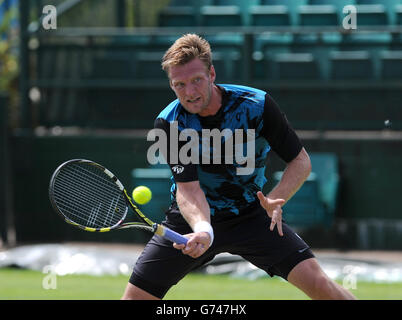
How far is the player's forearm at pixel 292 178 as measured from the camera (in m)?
4.44

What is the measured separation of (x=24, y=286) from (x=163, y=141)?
339 centimetres

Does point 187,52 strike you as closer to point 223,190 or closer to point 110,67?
point 223,190

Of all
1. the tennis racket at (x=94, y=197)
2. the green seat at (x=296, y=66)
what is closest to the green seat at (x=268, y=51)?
the green seat at (x=296, y=66)

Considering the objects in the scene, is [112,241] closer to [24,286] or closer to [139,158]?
[139,158]

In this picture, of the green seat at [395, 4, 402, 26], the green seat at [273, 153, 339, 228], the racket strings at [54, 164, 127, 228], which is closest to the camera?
the racket strings at [54, 164, 127, 228]

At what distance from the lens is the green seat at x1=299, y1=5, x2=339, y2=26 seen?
952cm

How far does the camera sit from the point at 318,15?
959 cm

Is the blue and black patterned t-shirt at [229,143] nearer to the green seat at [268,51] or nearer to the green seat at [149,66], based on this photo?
the green seat at [268,51]

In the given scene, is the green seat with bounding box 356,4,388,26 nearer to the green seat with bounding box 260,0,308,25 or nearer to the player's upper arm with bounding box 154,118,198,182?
the green seat with bounding box 260,0,308,25

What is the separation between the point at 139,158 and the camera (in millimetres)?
9125

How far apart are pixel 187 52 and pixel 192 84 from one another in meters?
0.16

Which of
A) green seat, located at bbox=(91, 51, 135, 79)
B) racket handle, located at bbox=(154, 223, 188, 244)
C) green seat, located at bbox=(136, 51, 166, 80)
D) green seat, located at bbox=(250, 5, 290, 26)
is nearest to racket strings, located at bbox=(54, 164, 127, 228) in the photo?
racket handle, located at bbox=(154, 223, 188, 244)

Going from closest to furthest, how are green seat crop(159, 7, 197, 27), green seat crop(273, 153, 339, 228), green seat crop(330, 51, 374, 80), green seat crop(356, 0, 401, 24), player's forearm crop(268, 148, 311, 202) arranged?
player's forearm crop(268, 148, 311, 202), green seat crop(273, 153, 339, 228), green seat crop(330, 51, 374, 80), green seat crop(356, 0, 401, 24), green seat crop(159, 7, 197, 27)

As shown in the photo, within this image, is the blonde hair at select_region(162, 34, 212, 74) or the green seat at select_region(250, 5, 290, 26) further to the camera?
the green seat at select_region(250, 5, 290, 26)
